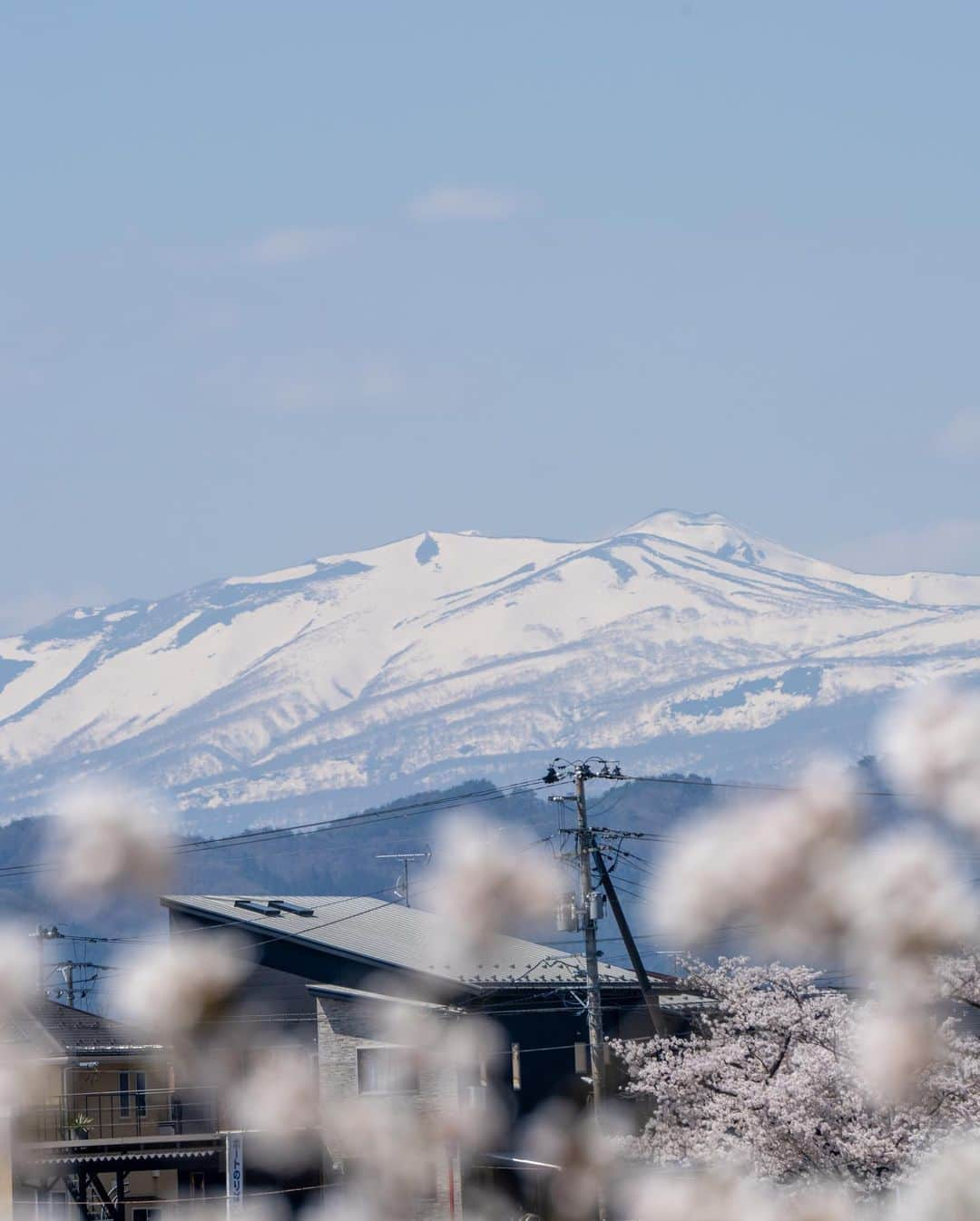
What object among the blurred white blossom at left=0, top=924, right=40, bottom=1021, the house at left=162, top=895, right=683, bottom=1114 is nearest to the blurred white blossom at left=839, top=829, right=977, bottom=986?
the blurred white blossom at left=0, top=924, right=40, bottom=1021

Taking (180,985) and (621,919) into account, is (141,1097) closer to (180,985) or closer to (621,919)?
(621,919)

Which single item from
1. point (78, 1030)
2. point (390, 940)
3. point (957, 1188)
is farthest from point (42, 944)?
point (957, 1188)

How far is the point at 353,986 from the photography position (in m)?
37.2

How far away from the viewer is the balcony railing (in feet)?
111

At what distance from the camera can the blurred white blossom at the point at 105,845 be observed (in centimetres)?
532

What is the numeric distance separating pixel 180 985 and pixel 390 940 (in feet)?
108

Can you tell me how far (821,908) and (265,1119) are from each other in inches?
143

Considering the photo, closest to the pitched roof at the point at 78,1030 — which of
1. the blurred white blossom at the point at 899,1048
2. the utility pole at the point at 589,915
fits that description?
the utility pole at the point at 589,915

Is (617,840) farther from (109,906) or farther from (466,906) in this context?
(109,906)

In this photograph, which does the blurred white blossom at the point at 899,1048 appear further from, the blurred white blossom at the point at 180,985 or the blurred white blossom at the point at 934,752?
the blurred white blossom at the point at 180,985

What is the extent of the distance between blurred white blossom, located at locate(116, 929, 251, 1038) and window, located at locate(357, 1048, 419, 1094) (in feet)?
97.9

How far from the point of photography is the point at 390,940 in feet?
127

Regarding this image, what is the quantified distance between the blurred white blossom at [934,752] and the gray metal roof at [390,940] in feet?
81.9

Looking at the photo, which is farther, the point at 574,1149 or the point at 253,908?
the point at 253,908
